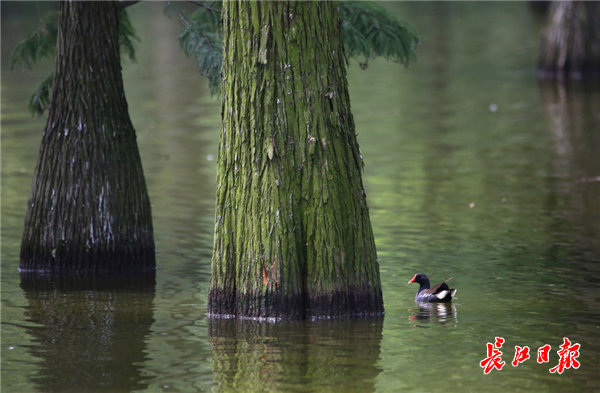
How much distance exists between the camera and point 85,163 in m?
10.5

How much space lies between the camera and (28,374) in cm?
736

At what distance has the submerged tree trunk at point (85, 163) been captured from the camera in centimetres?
1046

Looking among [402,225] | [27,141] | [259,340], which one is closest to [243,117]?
[259,340]

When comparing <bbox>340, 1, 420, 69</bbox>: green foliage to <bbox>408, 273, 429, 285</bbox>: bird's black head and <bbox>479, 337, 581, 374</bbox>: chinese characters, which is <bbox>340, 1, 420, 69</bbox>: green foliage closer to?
<bbox>408, 273, 429, 285</bbox>: bird's black head

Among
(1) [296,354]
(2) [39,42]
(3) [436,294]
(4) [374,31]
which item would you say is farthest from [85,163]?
(3) [436,294]

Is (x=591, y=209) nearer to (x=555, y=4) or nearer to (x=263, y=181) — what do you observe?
(x=263, y=181)

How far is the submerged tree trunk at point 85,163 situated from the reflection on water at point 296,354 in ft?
8.06

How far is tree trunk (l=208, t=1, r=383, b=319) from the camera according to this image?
8133mm

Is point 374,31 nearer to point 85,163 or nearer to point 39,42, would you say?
point 85,163

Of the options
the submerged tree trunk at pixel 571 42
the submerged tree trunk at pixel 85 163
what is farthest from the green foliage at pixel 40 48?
the submerged tree trunk at pixel 571 42

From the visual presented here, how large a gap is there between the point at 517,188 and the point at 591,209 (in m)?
1.91

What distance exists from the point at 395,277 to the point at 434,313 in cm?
143

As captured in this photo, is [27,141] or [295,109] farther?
Result: [27,141]

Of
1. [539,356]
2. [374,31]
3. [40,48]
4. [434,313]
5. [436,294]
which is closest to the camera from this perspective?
[539,356]
